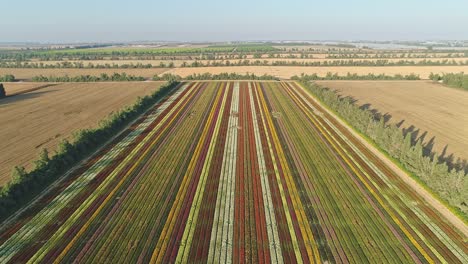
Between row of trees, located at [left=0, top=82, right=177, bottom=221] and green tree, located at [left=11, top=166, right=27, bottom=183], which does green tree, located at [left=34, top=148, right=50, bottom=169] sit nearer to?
row of trees, located at [left=0, top=82, right=177, bottom=221]

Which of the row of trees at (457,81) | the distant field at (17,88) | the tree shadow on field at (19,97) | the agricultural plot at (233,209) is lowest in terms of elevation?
the agricultural plot at (233,209)

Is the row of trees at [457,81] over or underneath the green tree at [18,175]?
over

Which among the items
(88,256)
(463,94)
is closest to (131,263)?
(88,256)

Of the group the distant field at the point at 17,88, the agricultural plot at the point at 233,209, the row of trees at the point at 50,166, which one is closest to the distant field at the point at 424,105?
the agricultural plot at the point at 233,209

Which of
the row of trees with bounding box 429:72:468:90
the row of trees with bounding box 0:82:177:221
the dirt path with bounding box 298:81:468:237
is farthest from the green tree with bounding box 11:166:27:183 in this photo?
the row of trees with bounding box 429:72:468:90

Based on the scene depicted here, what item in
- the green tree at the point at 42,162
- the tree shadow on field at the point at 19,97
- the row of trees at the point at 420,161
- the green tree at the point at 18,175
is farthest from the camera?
the tree shadow on field at the point at 19,97

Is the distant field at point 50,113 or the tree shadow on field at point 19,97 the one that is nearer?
the distant field at point 50,113

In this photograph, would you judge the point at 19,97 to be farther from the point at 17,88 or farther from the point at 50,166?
the point at 50,166

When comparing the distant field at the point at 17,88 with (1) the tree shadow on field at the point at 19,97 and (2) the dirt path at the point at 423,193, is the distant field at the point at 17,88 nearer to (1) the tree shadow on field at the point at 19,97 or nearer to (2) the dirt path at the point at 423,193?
(1) the tree shadow on field at the point at 19,97
